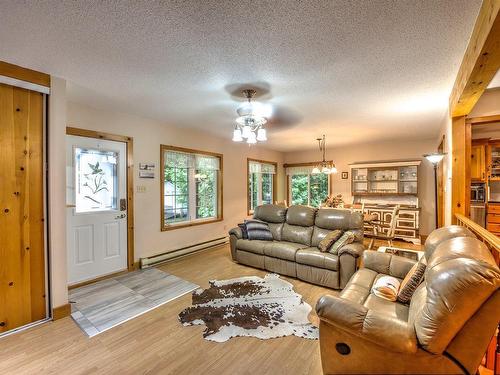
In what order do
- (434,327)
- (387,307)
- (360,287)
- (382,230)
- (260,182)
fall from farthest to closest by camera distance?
(260,182)
(382,230)
(360,287)
(387,307)
(434,327)

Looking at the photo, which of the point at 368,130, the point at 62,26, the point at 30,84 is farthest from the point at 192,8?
the point at 368,130

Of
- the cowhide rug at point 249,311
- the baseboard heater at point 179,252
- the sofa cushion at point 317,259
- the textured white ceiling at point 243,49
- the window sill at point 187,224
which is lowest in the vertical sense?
the cowhide rug at point 249,311

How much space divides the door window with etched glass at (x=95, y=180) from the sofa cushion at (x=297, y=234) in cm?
283

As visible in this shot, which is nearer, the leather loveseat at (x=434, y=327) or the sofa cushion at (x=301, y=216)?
the leather loveseat at (x=434, y=327)

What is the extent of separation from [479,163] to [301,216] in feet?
11.9

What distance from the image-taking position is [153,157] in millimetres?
4316

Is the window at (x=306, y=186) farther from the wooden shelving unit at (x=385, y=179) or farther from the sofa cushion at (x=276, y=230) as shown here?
the sofa cushion at (x=276, y=230)

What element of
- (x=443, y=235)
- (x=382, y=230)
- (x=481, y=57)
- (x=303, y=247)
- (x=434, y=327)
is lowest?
(x=382, y=230)

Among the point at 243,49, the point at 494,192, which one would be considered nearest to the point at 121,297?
the point at 243,49

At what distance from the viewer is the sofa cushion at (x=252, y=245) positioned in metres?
4.08


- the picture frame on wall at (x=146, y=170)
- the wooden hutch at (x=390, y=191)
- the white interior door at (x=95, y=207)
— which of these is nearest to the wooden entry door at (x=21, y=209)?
the white interior door at (x=95, y=207)

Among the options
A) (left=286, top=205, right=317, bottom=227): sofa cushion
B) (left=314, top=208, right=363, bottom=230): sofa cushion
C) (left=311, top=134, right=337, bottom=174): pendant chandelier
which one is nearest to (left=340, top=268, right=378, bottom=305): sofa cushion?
(left=314, top=208, right=363, bottom=230): sofa cushion

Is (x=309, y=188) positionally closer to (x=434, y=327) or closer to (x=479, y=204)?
(x=479, y=204)

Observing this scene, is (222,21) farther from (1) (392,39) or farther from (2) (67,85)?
(2) (67,85)
